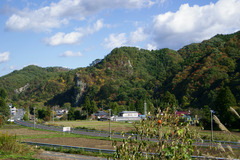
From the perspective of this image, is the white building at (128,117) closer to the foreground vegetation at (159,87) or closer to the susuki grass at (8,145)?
the foreground vegetation at (159,87)

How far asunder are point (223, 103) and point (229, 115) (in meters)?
4.13

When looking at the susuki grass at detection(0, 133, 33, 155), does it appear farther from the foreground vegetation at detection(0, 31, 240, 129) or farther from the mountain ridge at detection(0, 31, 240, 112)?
the mountain ridge at detection(0, 31, 240, 112)

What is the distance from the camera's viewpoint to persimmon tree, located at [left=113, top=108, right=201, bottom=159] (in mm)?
5363

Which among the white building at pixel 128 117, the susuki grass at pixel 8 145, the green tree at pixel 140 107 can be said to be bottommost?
the white building at pixel 128 117

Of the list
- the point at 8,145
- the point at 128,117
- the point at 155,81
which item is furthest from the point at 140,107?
the point at 8,145

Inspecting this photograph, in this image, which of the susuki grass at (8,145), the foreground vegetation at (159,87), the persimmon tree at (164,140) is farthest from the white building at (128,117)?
the persimmon tree at (164,140)

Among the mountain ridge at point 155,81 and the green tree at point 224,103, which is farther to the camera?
the mountain ridge at point 155,81

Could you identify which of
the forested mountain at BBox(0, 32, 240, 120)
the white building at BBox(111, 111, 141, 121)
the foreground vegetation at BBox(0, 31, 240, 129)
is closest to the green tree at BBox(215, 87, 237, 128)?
the foreground vegetation at BBox(0, 31, 240, 129)

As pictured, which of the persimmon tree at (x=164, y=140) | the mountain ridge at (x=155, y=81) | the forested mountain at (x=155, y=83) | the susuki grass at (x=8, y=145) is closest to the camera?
the persimmon tree at (x=164, y=140)

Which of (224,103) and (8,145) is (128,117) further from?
(8,145)

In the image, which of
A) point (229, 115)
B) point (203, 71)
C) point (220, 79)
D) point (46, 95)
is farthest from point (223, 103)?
point (46, 95)

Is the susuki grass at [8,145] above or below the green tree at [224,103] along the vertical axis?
below

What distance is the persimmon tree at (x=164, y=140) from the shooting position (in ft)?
17.6

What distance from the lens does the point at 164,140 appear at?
18.3 ft
